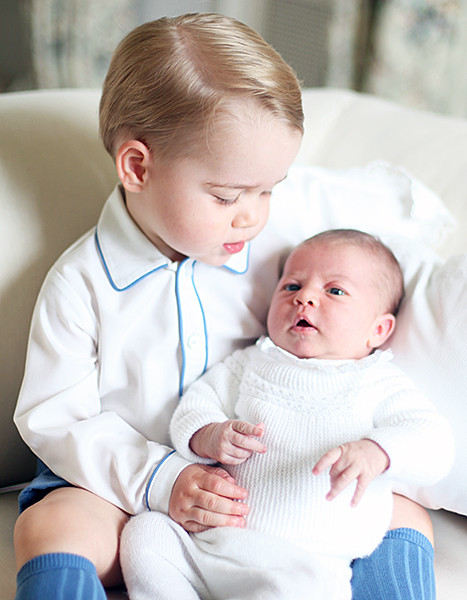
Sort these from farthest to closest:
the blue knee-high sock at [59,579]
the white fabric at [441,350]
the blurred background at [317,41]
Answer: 1. the blurred background at [317,41]
2. the white fabric at [441,350]
3. the blue knee-high sock at [59,579]

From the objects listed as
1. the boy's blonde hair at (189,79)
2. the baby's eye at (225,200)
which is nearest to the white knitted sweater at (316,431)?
the baby's eye at (225,200)

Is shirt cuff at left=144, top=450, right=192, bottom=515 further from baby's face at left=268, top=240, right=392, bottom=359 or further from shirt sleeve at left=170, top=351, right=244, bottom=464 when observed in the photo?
baby's face at left=268, top=240, right=392, bottom=359

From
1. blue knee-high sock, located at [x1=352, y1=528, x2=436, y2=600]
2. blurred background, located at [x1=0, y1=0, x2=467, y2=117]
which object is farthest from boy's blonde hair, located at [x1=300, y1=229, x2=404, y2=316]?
blurred background, located at [x1=0, y1=0, x2=467, y2=117]

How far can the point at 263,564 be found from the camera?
76 cm

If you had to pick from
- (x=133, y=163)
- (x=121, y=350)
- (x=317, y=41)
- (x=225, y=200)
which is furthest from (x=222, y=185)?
(x=317, y=41)

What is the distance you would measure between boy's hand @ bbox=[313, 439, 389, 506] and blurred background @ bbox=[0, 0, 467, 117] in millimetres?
1465

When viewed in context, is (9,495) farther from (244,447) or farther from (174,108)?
(174,108)

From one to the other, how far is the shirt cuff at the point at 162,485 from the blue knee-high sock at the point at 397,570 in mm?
245

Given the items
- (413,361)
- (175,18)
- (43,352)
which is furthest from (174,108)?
(413,361)

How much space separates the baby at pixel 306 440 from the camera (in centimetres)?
77

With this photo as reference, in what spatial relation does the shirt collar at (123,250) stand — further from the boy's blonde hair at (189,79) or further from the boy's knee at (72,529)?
the boy's knee at (72,529)

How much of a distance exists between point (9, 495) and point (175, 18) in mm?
736

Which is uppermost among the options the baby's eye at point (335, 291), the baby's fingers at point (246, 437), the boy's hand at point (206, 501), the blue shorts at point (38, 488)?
the baby's eye at point (335, 291)

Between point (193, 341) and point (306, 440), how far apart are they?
0.22 m
